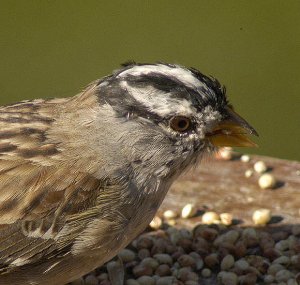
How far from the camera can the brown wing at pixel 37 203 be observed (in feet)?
9.30

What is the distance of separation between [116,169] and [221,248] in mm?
553

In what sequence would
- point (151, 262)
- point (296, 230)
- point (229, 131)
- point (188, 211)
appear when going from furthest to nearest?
point (188, 211), point (296, 230), point (151, 262), point (229, 131)

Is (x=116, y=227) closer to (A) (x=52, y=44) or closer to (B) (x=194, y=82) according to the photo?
(B) (x=194, y=82)

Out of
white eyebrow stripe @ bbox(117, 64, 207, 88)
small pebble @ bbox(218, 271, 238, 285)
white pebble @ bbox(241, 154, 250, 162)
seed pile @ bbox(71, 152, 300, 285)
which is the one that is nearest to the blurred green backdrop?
white pebble @ bbox(241, 154, 250, 162)

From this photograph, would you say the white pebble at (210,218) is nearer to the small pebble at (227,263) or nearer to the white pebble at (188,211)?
the white pebble at (188,211)

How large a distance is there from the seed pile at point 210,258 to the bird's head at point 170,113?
0.41 metres

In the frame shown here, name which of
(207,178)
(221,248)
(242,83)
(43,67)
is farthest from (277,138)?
(221,248)

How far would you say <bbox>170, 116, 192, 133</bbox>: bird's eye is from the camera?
2.89 meters

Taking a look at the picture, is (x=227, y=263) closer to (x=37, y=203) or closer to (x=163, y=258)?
(x=163, y=258)

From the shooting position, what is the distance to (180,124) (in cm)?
292

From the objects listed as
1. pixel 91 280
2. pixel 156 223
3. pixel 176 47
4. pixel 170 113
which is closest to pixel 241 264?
pixel 156 223

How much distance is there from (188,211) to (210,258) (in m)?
0.28

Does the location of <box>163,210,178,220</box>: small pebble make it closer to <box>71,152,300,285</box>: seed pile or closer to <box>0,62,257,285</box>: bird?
<box>71,152,300,285</box>: seed pile

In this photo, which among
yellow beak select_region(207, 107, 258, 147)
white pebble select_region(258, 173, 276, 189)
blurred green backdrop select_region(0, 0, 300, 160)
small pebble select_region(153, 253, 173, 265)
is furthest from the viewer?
blurred green backdrop select_region(0, 0, 300, 160)
